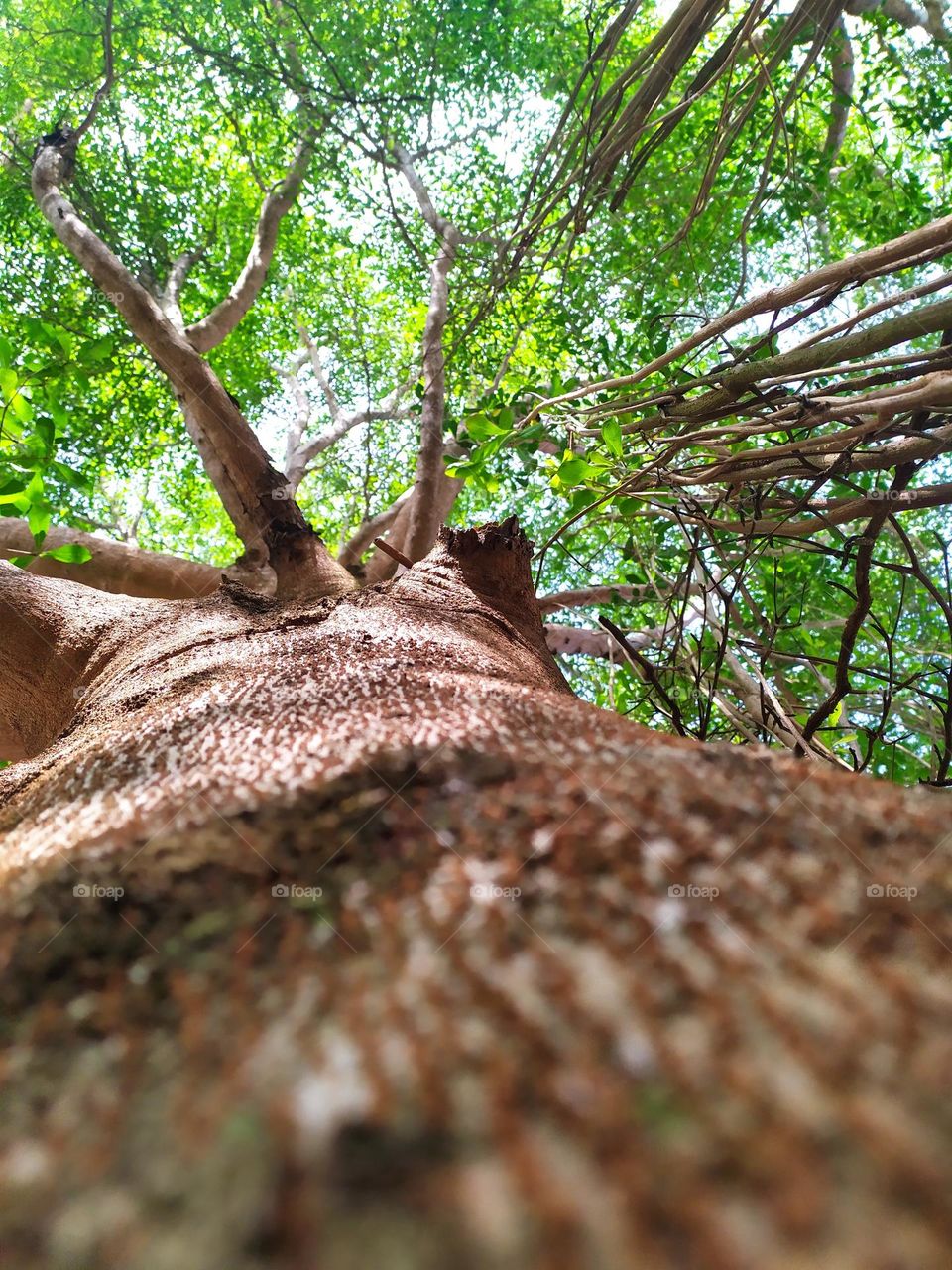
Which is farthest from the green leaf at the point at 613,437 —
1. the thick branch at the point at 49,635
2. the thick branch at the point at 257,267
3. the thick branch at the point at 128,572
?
the thick branch at the point at 257,267

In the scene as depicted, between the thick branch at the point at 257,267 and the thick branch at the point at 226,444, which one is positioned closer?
the thick branch at the point at 226,444

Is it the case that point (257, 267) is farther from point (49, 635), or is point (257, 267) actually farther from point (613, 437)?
point (613, 437)

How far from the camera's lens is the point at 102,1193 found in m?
0.30

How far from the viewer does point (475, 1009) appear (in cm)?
34

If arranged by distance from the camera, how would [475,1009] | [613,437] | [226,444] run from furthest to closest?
[226,444], [613,437], [475,1009]

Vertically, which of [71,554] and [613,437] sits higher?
[613,437]

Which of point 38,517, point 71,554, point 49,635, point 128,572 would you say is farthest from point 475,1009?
point 128,572

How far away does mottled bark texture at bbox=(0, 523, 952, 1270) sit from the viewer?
26 centimetres

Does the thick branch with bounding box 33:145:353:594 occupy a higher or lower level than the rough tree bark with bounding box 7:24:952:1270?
higher

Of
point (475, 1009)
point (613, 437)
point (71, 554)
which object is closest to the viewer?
point (475, 1009)

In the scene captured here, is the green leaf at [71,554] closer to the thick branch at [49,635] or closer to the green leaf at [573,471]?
the thick branch at [49,635]

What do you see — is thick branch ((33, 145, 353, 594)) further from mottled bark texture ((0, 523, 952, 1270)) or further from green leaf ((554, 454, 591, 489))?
mottled bark texture ((0, 523, 952, 1270))

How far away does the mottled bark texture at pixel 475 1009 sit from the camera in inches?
10.1

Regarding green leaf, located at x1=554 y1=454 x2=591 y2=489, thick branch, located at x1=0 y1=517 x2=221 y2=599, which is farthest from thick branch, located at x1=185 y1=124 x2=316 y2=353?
green leaf, located at x1=554 y1=454 x2=591 y2=489
